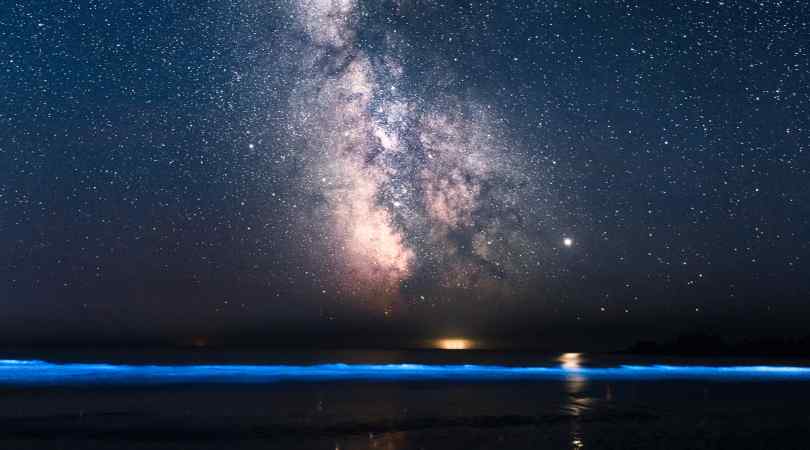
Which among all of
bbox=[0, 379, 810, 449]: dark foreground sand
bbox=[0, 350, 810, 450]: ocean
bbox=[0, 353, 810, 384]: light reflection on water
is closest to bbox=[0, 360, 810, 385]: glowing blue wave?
bbox=[0, 353, 810, 384]: light reflection on water

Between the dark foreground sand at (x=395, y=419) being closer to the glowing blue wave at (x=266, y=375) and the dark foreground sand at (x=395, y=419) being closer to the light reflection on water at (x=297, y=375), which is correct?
the light reflection on water at (x=297, y=375)

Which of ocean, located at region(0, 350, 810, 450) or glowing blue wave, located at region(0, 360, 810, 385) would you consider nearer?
ocean, located at region(0, 350, 810, 450)

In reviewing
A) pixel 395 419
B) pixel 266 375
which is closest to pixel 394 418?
pixel 395 419

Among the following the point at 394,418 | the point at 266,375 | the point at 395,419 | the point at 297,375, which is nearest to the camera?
the point at 395,419

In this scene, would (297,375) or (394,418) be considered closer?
(394,418)

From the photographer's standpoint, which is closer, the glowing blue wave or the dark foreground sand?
the dark foreground sand

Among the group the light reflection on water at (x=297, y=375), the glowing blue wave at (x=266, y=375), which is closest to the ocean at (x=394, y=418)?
the light reflection on water at (x=297, y=375)

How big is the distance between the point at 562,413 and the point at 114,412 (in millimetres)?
12125

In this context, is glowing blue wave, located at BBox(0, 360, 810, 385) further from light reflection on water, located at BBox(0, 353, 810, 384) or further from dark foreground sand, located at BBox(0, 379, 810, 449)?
dark foreground sand, located at BBox(0, 379, 810, 449)

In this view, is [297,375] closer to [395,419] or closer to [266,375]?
[266,375]

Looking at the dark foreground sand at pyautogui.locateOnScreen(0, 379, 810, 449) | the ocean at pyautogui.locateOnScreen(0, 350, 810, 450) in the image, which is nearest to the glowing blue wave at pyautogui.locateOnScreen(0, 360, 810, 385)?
the ocean at pyautogui.locateOnScreen(0, 350, 810, 450)

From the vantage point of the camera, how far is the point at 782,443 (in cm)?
1360

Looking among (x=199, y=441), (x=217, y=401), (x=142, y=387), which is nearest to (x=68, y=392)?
(x=142, y=387)

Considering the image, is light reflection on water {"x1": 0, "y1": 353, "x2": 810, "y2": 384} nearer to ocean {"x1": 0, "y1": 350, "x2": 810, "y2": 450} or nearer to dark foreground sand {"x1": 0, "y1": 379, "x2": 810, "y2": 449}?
ocean {"x1": 0, "y1": 350, "x2": 810, "y2": 450}
